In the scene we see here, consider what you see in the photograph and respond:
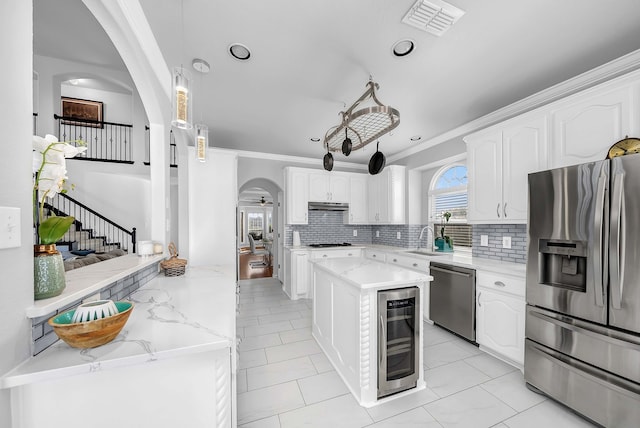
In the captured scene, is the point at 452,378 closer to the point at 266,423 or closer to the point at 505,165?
the point at 266,423

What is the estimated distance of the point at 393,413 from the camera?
5.62 feet

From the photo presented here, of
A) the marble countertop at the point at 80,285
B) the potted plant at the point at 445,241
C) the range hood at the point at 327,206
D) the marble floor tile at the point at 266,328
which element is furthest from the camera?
the range hood at the point at 327,206

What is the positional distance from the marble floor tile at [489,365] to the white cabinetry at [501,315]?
0.21ft

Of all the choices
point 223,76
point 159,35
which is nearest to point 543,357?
point 223,76

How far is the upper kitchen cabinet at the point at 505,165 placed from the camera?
89.5 inches

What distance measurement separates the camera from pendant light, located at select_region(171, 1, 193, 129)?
1.30 m

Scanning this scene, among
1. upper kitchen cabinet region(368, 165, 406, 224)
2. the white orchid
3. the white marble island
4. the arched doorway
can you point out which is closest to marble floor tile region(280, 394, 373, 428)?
the white marble island

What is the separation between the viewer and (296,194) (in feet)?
15.1

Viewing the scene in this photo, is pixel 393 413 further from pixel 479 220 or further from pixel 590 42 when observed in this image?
pixel 590 42

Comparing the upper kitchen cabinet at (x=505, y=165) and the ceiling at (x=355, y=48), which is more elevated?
the ceiling at (x=355, y=48)

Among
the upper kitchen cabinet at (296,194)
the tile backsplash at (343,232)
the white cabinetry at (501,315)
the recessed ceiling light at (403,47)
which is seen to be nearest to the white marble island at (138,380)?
the recessed ceiling light at (403,47)

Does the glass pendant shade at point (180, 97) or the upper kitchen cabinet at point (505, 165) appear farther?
the upper kitchen cabinet at point (505, 165)

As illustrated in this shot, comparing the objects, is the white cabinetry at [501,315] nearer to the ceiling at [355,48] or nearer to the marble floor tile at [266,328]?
the ceiling at [355,48]

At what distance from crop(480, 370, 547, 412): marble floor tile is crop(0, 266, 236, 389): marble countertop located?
221cm
